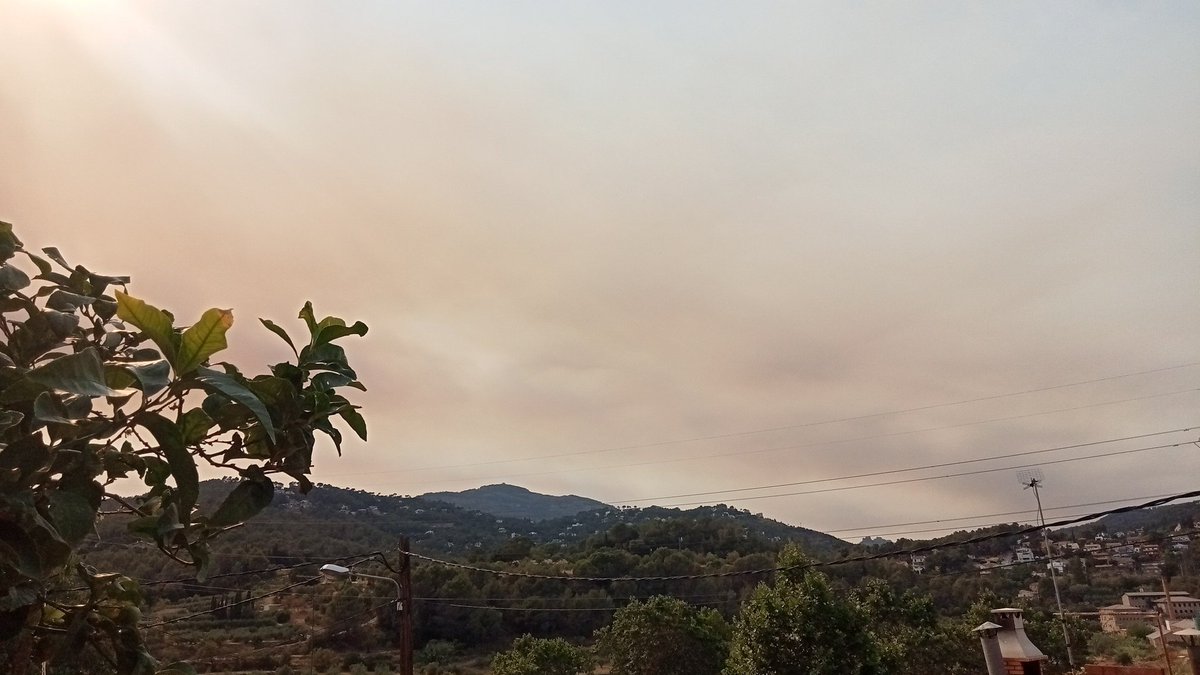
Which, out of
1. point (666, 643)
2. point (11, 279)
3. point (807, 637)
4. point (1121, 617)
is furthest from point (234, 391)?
point (1121, 617)

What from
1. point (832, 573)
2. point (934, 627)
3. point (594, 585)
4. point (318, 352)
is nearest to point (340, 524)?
point (594, 585)

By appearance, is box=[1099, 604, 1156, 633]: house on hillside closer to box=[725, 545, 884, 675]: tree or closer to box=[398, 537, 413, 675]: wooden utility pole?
box=[725, 545, 884, 675]: tree

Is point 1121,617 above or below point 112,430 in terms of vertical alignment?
below

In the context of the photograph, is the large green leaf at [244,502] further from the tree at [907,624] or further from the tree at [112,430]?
the tree at [907,624]

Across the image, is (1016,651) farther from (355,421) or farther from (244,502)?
(244,502)

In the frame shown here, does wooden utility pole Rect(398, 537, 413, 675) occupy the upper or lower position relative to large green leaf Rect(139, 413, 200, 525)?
lower

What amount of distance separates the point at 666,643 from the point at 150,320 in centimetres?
3064

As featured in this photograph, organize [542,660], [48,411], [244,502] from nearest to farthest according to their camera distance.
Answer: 1. [48,411]
2. [244,502]
3. [542,660]

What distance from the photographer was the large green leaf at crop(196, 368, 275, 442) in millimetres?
1628

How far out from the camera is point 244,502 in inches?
78.7

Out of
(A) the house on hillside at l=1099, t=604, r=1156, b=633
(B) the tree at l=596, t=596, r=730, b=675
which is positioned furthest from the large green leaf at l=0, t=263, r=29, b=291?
(A) the house on hillside at l=1099, t=604, r=1156, b=633

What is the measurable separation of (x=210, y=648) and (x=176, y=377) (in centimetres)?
4557

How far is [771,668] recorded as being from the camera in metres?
18.4

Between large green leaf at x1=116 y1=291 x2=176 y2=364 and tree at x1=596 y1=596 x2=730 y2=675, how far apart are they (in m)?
30.4
